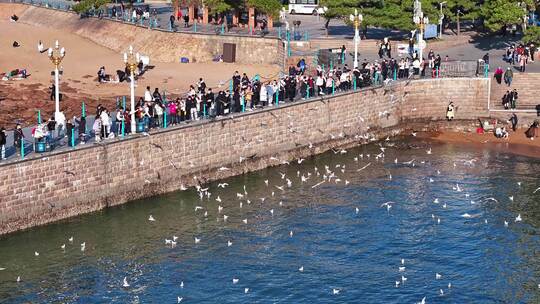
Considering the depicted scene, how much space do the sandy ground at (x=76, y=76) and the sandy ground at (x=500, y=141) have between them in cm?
1326

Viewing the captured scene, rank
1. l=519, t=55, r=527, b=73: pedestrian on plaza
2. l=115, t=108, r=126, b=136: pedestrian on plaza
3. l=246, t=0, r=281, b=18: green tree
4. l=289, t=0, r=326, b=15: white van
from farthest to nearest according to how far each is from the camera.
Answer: l=289, t=0, r=326, b=15: white van
l=246, t=0, r=281, b=18: green tree
l=519, t=55, r=527, b=73: pedestrian on plaza
l=115, t=108, r=126, b=136: pedestrian on plaza

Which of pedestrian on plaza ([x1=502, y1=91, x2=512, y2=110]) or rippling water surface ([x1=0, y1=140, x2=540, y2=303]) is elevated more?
pedestrian on plaza ([x1=502, y1=91, x2=512, y2=110])

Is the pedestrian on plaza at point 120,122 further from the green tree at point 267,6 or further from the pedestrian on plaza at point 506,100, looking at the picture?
the green tree at point 267,6

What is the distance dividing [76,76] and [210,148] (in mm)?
21117

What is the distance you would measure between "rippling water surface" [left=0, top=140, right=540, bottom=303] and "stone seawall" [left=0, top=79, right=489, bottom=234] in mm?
906

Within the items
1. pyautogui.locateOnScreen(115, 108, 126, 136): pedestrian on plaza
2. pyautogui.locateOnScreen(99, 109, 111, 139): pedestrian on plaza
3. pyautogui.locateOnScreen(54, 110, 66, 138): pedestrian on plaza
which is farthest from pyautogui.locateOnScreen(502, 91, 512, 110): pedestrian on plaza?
pyautogui.locateOnScreen(54, 110, 66, 138): pedestrian on plaza

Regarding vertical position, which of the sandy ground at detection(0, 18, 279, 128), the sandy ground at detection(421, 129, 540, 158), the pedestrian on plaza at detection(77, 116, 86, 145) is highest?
the sandy ground at detection(0, 18, 279, 128)

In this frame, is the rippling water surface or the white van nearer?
the rippling water surface

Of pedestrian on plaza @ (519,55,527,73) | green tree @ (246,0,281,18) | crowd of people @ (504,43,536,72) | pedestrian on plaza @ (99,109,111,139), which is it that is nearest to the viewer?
pedestrian on plaza @ (99,109,111,139)

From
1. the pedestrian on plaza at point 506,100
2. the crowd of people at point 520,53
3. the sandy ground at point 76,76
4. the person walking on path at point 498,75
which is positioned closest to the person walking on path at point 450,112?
the pedestrian on plaza at point 506,100

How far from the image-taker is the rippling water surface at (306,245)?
46.8 meters

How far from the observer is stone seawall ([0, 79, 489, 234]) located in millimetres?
53469

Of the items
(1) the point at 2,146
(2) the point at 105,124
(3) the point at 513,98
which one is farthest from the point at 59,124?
(3) the point at 513,98

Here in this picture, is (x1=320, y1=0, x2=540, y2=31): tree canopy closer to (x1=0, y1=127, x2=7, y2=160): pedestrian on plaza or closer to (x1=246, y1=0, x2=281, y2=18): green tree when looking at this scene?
(x1=246, y1=0, x2=281, y2=18): green tree
